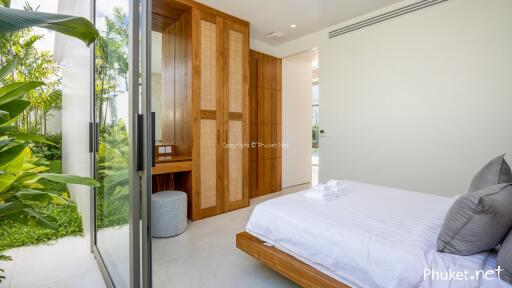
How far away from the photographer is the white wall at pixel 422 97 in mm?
2658

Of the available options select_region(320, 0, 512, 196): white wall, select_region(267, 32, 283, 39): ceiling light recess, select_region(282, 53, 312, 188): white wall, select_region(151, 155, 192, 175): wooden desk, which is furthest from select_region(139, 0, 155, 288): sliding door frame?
select_region(282, 53, 312, 188): white wall

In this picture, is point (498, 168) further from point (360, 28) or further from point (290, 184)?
point (290, 184)

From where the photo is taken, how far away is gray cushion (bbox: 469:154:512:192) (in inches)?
66.1

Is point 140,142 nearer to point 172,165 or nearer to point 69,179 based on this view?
point 69,179

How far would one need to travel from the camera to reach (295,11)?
11.5ft

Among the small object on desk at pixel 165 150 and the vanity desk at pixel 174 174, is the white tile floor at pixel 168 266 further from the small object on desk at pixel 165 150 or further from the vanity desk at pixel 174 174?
the small object on desk at pixel 165 150

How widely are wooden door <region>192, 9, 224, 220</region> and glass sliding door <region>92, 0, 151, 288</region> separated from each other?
4.03 ft

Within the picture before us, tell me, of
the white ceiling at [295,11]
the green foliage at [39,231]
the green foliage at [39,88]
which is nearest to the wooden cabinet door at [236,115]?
the white ceiling at [295,11]

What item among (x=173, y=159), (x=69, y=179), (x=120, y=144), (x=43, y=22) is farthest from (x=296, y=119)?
(x=43, y=22)

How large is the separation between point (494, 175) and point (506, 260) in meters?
0.85

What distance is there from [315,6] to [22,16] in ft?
11.4

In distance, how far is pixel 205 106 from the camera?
11.0ft

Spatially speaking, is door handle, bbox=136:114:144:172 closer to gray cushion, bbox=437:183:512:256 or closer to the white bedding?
the white bedding

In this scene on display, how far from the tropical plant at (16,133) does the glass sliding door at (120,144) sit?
11.3 inches
